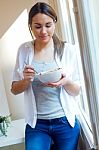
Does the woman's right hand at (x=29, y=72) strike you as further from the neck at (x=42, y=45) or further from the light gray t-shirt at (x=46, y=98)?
the neck at (x=42, y=45)

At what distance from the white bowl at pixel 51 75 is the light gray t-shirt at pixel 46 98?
13 centimetres

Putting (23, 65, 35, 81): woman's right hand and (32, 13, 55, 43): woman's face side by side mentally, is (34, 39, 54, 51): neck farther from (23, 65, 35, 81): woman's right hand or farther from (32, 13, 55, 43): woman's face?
(23, 65, 35, 81): woman's right hand

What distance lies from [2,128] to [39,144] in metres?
0.79

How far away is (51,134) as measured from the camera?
166 centimetres

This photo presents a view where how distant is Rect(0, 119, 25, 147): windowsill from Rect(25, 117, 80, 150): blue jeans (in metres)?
0.55

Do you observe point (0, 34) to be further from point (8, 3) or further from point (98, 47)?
point (98, 47)

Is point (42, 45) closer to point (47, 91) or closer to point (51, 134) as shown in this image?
point (47, 91)

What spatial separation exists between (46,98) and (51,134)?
203 mm

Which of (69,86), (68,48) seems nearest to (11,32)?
(68,48)

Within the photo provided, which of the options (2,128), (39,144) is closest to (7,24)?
(2,128)

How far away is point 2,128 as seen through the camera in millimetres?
2344

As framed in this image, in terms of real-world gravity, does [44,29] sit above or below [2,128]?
above

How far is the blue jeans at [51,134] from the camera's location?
5.36 ft

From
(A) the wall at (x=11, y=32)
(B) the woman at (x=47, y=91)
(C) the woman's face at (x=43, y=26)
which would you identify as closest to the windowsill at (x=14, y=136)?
(A) the wall at (x=11, y=32)
